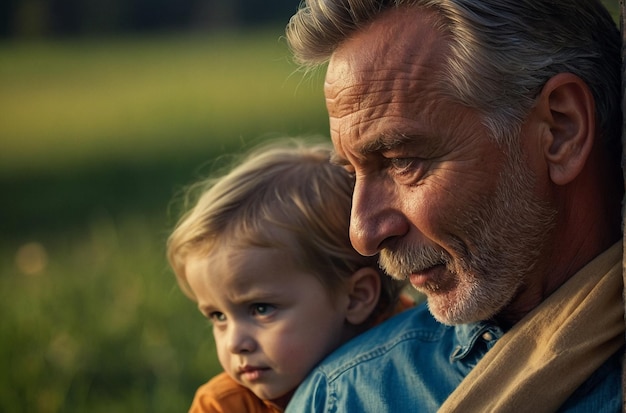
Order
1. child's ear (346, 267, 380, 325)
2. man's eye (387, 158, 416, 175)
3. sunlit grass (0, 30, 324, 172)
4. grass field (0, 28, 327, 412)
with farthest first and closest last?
1. sunlit grass (0, 30, 324, 172)
2. grass field (0, 28, 327, 412)
3. child's ear (346, 267, 380, 325)
4. man's eye (387, 158, 416, 175)

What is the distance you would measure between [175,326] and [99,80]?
18017 millimetres

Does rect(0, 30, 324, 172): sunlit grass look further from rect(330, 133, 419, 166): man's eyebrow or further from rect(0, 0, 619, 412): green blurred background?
rect(330, 133, 419, 166): man's eyebrow

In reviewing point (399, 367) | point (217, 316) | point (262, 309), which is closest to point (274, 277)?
point (262, 309)

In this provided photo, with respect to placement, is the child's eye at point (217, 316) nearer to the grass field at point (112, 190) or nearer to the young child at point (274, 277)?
the young child at point (274, 277)

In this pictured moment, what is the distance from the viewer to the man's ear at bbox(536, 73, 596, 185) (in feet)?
8.95

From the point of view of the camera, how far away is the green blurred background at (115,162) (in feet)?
18.2

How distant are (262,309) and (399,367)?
0.59m

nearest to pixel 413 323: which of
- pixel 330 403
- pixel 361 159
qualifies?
pixel 330 403

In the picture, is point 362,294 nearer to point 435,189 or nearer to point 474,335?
point 474,335

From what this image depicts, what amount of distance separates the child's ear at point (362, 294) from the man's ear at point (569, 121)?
95cm

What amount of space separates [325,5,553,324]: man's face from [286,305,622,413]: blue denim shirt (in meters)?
0.15

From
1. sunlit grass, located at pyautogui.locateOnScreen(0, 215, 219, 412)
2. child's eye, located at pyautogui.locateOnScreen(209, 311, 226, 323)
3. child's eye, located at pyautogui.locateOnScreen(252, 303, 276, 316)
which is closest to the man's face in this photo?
child's eye, located at pyautogui.locateOnScreen(252, 303, 276, 316)

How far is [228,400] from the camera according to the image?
3.51m

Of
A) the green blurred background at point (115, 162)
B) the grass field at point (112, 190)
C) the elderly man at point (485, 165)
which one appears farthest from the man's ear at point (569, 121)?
the grass field at point (112, 190)
